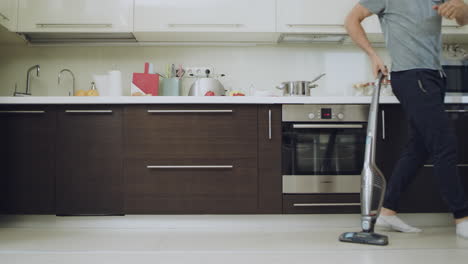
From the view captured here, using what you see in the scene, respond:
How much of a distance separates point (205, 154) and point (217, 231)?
0.47 m

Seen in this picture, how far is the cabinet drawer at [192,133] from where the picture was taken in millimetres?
2725

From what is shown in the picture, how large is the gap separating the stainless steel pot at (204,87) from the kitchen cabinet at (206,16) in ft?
1.15

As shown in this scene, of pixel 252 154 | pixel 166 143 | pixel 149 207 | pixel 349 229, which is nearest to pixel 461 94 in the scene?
pixel 349 229

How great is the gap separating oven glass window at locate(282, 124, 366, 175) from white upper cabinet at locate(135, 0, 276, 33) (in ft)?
2.71

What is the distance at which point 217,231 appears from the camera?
265 cm

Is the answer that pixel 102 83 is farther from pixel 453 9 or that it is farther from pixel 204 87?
pixel 453 9

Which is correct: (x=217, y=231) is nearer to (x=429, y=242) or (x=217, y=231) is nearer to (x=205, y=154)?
(x=205, y=154)

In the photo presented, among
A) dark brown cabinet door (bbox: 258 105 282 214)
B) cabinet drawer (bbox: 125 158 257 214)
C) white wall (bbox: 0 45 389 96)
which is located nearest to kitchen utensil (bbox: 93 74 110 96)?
white wall (bbox: 0 45 389 96)

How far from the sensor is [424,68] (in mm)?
2229

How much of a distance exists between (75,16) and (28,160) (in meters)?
1.03

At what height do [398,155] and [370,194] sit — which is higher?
[398,155]

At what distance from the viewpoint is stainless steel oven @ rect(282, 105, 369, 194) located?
2730mm

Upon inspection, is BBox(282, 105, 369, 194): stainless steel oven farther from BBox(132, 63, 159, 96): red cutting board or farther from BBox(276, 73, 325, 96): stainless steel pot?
BBox(132, 63, 159, 96): red cutting board

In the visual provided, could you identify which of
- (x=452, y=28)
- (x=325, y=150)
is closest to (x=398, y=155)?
(x=325, y=150)
